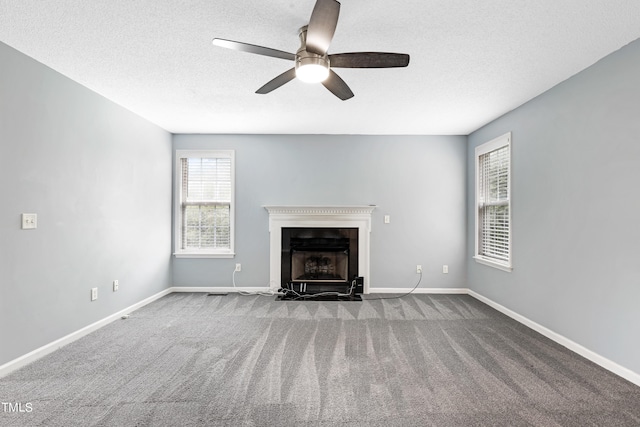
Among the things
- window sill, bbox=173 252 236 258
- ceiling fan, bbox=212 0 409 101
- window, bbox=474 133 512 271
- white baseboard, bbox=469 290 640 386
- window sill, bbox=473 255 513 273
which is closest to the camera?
ceiling fan, bbox=212 0 409 101

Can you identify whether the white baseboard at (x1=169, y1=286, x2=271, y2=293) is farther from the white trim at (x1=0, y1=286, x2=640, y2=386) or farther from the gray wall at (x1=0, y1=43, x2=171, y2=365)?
the gray wall at (x1=0, y1=43, x2=171, y2=365)

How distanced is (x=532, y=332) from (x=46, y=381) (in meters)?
4.26

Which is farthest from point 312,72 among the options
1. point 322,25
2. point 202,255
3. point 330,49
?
point 202,255

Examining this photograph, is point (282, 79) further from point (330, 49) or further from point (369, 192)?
point (369, 192)

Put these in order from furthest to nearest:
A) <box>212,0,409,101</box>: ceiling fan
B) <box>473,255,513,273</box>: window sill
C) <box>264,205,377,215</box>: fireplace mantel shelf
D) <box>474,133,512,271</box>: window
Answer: <box>264,205,377,215</box>: fireplace mantel shelf
<box>474,133,512,271</box>: window
<box>473,255,513,273</box>: window sill
<box>212,0,409,101</box>: ceiling fan

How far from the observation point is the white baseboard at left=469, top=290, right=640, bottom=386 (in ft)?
7.64

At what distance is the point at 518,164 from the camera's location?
3.65 meters

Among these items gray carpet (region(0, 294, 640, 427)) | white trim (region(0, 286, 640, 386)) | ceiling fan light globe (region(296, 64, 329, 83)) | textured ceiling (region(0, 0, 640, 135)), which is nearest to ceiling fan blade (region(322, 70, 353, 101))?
ceiling fan light globe (region(296, 64, 329, 83))

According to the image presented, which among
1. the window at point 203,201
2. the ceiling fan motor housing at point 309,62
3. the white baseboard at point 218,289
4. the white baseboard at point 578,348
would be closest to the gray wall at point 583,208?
the white baseboard at point 578,348

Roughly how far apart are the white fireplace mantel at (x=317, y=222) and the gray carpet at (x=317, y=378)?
1.34m

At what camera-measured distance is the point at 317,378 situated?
2.37m

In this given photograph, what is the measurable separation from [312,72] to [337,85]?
41 centimetres

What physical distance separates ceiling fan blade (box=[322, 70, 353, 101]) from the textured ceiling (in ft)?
0.91

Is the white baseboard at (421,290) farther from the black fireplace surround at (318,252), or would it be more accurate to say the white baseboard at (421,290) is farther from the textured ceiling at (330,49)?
the textured ceiling at (330,49)
